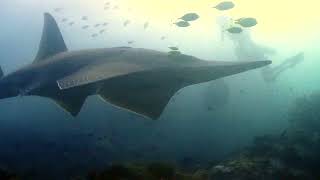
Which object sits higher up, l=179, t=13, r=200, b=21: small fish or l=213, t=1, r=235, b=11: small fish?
l=213, t=1, r=235, b=11: small fish

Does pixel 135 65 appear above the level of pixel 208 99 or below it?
above

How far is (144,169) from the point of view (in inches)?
310

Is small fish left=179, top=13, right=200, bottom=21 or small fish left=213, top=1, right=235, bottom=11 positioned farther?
small fish left=179, top=13, right=200, bottom=21

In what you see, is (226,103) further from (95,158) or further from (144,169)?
(144,169)

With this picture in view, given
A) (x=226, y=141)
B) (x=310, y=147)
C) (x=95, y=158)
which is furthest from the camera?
(x=226, y=141)

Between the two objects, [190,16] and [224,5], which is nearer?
[224,5]

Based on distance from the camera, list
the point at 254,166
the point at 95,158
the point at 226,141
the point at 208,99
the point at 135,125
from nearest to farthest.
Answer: the point at 254,166 → the point at 95,158 → the point at 226,141 → the point at 135,125 → the point at 208,99

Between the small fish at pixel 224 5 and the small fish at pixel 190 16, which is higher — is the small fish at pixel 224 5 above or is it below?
above

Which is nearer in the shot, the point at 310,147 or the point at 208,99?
the point at 310,147

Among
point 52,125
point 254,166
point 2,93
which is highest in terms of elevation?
point 2,93

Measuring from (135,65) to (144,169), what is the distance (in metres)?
3.02

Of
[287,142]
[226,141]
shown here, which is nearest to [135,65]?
[287,142]

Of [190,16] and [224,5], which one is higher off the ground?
[224,5]

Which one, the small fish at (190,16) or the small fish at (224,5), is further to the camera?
the small fish at (190,16)
